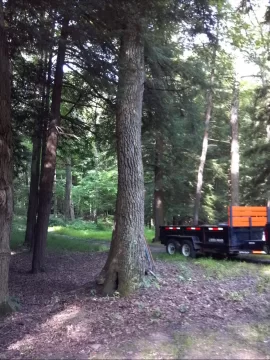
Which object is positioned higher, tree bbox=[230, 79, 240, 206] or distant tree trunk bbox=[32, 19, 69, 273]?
tree bbox=[230, 79, 240, 206]

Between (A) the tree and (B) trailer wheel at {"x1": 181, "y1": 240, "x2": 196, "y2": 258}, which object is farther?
(A) the tree

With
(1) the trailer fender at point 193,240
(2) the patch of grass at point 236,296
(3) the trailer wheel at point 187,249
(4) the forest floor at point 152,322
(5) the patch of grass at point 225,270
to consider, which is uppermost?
(1) the trailer fender at point 193,240

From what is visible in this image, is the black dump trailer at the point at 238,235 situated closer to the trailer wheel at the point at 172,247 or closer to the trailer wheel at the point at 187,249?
the trailer wheel at the point at 187,249

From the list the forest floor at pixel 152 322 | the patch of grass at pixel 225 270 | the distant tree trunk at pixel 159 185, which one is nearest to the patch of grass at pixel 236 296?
the forest floor at pixel 152 322

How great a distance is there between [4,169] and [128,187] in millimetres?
2472

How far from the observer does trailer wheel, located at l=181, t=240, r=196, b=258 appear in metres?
16.5

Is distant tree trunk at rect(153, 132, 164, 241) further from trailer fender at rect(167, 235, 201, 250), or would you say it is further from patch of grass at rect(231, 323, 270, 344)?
patch of grass at rect(231, 323, 270, 344)

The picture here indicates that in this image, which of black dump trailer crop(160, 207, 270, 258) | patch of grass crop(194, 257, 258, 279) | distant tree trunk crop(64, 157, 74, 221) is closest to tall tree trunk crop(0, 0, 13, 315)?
patch of grass crop(194, 257, 258, 279)

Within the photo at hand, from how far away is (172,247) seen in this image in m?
17.5

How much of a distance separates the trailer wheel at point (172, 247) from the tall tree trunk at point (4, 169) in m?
10.2

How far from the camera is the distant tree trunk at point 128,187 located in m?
8.25

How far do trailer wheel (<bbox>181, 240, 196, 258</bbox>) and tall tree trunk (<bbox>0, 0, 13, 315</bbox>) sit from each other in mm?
9772

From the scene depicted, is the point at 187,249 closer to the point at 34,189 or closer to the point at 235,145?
the point at 34,189

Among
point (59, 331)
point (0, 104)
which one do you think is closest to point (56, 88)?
point (0, 104)
